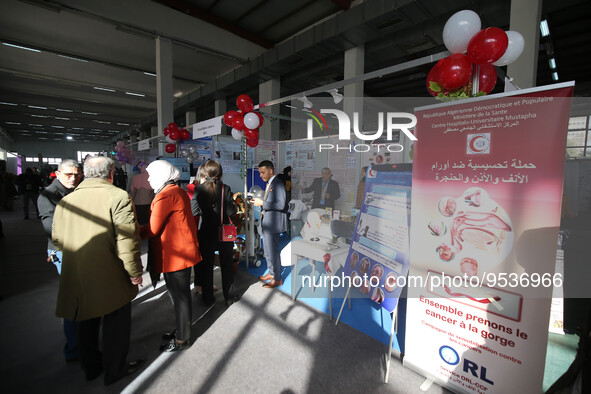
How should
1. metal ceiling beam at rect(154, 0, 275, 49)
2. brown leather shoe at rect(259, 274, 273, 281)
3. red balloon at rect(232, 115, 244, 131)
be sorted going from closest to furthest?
brown leather shoe at rect(259, 274, 273, 281), red balloon at rect(232, 115, 244, 131), metal ceiling beam at rect(154, 0, 275, 49)

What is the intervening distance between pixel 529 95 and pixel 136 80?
36.1 ft

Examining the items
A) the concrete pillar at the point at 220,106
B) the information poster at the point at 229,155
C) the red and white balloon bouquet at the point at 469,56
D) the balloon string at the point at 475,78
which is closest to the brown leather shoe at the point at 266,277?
the information poster at the point at 229,155

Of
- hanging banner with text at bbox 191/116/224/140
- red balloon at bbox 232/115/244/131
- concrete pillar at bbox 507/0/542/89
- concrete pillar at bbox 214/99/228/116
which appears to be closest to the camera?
concrete pillar at bbox 507/0/542/89

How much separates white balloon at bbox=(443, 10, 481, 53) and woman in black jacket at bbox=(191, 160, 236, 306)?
2.00 metres

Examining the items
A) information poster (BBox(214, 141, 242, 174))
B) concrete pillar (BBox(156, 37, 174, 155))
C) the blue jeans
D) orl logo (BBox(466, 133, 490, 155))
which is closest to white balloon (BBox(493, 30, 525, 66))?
orl logo (BBox(466, 133, 490, 155))

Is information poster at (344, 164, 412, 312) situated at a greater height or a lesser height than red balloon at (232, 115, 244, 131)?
lesser

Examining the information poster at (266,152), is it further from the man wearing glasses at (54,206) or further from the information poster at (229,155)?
the man wearing glasses at (54,206)

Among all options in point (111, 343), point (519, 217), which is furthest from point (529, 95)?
point (111, 343)

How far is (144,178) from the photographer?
4.62 m

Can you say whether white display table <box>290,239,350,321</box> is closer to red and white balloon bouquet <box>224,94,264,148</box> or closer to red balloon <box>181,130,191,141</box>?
red and white balloon bouquet <box>224,94,264,148</box>

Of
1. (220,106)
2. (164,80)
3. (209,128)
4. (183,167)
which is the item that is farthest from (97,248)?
(220,106)

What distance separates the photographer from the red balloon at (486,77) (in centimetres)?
172

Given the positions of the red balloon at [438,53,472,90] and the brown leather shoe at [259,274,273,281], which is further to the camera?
the brown leather shoe at [259,274,273,281]

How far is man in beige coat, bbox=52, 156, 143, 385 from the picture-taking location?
1531mm
